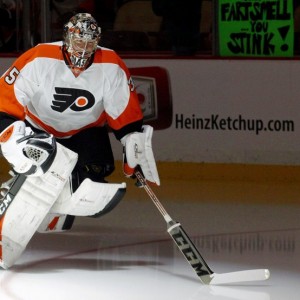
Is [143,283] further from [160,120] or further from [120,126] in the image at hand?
[160,120]

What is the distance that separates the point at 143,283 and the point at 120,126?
0.78m

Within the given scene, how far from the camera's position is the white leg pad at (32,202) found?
19.5 ft

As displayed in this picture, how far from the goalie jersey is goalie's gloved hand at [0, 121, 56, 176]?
0.16 meters

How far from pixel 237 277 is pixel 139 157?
0.70 m

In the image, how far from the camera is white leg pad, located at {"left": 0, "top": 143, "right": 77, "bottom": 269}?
5.95 metres

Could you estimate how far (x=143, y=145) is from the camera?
20.1ft

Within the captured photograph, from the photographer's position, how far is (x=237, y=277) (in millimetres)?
5801

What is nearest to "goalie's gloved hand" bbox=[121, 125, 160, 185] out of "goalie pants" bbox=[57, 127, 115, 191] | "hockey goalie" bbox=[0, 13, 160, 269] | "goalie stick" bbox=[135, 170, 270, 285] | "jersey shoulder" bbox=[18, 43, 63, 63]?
"hockey goalie" bbox=[0, 13, 160, 269]

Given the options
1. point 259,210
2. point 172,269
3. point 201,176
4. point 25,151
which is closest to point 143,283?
point 172,269

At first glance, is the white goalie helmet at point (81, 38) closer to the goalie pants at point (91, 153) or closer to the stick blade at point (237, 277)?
the goalie pants at point (91, 153)

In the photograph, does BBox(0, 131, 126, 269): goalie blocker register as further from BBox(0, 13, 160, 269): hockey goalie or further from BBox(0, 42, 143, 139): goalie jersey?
BBox(0, 42, 143, 139): goalie jersey

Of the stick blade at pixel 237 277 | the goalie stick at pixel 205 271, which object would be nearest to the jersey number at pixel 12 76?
the goalie stick at pixel 205 271

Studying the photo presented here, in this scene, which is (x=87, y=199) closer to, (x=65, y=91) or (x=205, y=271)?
(x=65, y=91)

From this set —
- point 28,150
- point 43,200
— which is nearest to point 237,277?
point 43,200
